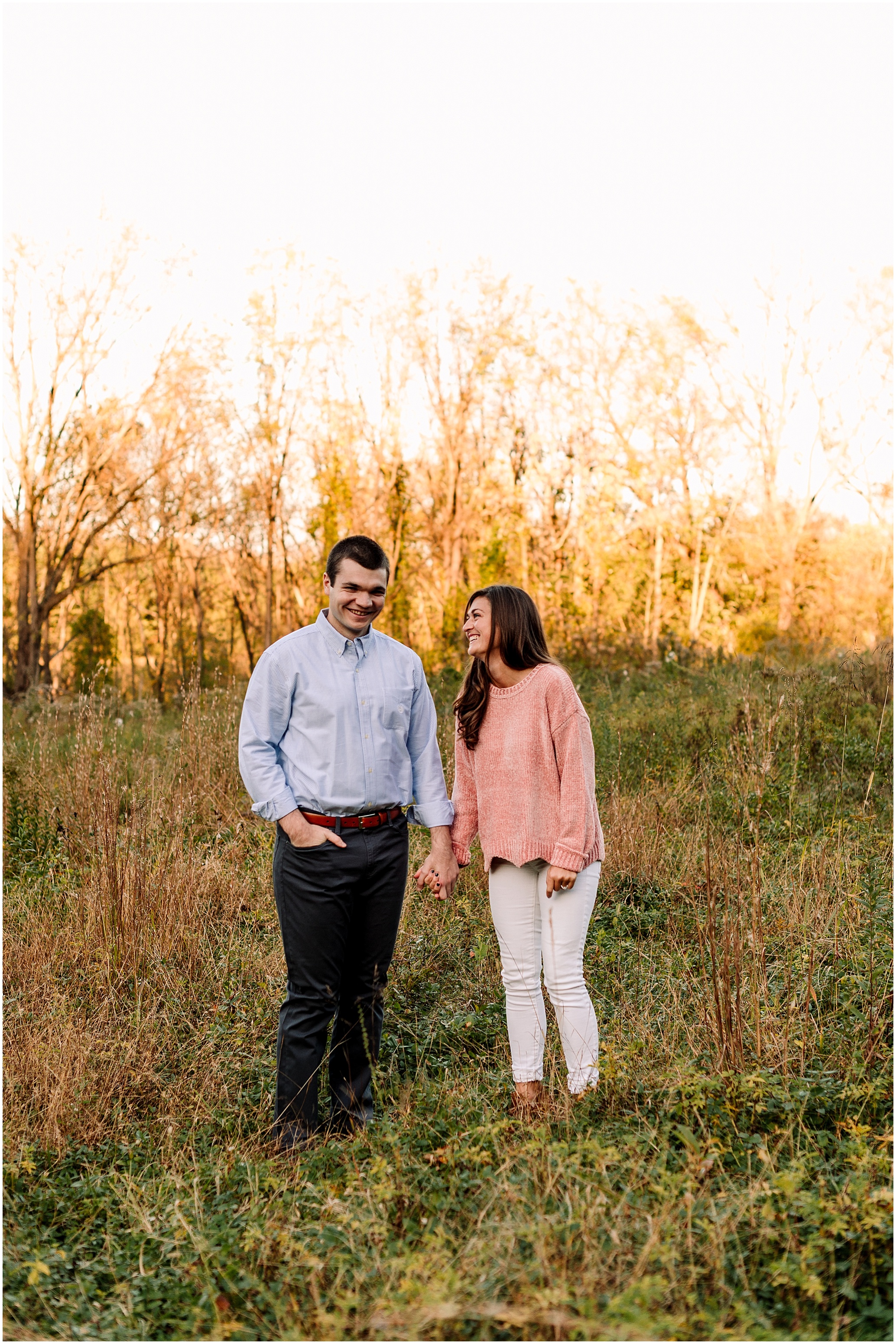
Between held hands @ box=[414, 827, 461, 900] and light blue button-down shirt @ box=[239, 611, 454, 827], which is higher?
light blue button-down shirt @ box=[239, 611, 454, 827]

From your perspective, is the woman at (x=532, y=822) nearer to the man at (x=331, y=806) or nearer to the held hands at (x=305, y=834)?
the man at (x=331, y=806)

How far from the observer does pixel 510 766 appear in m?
3.40

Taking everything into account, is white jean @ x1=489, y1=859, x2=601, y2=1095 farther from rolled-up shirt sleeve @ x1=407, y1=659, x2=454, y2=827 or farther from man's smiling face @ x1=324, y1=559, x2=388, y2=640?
man's smiling face @ x1=324, y1=559, x2=388, y2=640

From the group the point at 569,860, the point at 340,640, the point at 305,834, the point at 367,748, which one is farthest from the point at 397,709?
the point at 569,860

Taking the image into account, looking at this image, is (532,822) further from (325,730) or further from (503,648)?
(325,730)

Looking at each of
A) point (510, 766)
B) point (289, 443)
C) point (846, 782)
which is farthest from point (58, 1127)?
point (289, 443)

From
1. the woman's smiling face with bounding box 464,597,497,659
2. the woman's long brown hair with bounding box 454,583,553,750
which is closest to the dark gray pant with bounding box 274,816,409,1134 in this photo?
the woman's long brown hair with bounding box 454,583,553,750

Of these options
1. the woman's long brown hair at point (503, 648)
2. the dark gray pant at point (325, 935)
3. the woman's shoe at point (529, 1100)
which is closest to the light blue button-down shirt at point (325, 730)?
the dark gray pant at point (325, 935)

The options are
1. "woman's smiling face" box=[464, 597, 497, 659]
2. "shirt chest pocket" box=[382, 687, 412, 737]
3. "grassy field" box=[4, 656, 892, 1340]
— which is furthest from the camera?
"shirt chest pocket" box=[382, 687, 412, 737]

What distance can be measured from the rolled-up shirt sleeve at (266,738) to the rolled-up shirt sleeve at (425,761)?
0.49 metres

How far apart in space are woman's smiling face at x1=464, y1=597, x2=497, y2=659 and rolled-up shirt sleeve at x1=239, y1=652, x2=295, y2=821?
2.17 feet

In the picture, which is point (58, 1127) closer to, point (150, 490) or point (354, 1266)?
A: point (354, 1266)

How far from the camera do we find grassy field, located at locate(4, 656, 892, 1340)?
239 cm

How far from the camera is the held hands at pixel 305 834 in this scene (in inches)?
132
